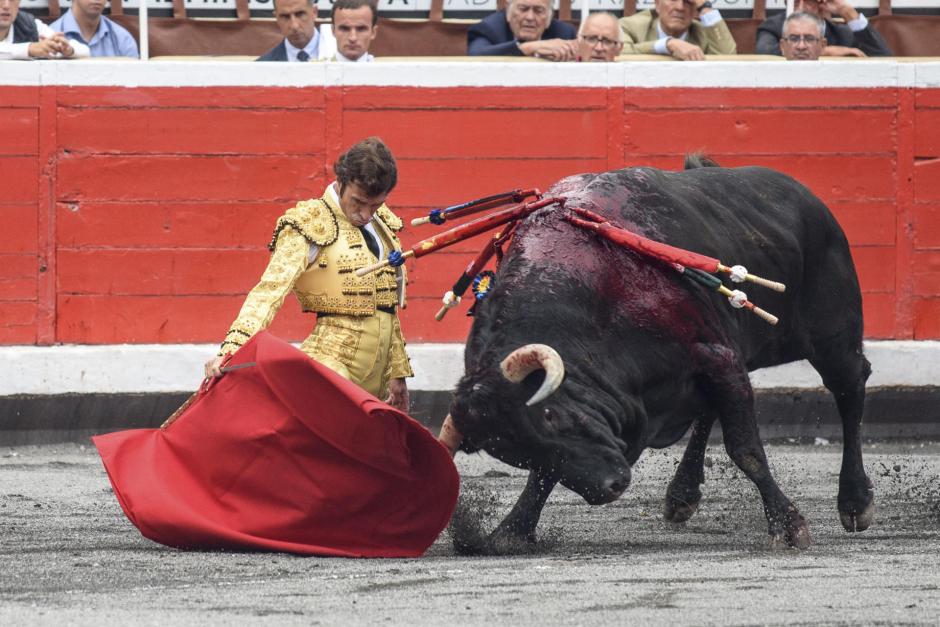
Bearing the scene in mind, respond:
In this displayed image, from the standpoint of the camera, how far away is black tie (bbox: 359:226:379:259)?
17.4ft

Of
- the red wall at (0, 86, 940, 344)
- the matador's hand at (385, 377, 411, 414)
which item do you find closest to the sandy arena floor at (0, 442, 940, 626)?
the matador's hand at (385, 377, 411, 414)

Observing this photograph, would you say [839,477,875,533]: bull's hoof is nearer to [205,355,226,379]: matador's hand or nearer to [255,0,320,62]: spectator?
[205,355,226,379]: matador's hand

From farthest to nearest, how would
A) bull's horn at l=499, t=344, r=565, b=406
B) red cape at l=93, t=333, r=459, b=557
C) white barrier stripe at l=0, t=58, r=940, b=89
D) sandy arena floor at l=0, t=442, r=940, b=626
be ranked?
1. white barrier stripe at l=0, t=58, r=940, b=89
2. red cape at l=93, t=333, r=459, b=557
3. bull's horn at l=499, t=344, r=565, b=406
4. sandy arena floor at l=0, t=442, r=940, b=626

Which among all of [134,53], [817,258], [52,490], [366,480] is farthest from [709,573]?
[134,53]

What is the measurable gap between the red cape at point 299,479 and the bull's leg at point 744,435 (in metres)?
0.83

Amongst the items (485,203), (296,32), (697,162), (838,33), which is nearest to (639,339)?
(485,203)

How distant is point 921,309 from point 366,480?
4155 mm

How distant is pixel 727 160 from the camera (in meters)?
8.03

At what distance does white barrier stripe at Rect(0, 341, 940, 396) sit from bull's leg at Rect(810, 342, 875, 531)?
6.05ft

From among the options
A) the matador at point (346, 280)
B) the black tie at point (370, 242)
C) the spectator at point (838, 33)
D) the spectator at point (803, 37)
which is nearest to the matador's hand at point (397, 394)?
the matador at point (346, 280)

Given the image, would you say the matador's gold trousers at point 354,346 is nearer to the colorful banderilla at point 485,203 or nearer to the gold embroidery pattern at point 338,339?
the gold embroidery pattern at point 338,339

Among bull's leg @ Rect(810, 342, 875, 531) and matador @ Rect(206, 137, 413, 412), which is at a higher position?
matador @ Rect(206, 137, 413, 412)

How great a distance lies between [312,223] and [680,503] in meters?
1.58

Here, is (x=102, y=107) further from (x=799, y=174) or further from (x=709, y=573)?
(x=709, y=573)
